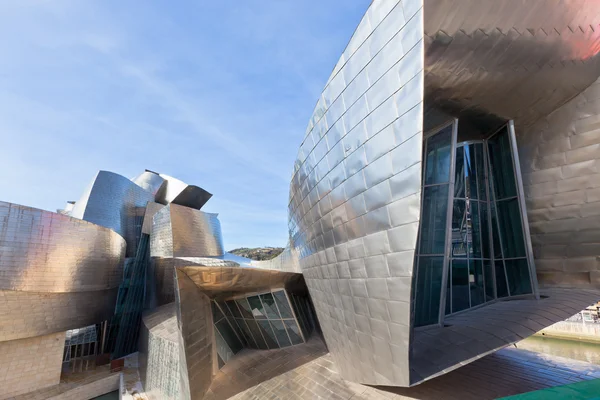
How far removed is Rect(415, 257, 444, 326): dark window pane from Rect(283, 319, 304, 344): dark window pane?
583 cm

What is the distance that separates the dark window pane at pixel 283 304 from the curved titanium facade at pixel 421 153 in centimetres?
299

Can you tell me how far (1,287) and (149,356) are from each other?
7.79 metres

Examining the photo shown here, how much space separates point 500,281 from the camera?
8.63m

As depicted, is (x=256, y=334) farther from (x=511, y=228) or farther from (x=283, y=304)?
(x=511, y=228)

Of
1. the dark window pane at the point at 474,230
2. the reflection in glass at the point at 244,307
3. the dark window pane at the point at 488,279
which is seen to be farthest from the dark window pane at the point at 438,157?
the reflection in glass at the point at 244,307

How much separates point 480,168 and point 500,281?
3511 mm

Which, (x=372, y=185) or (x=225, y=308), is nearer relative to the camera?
(x=372, y=185)

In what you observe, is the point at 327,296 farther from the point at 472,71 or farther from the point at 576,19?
the point at 576,19

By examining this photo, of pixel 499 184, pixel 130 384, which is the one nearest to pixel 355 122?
pixel 499 184

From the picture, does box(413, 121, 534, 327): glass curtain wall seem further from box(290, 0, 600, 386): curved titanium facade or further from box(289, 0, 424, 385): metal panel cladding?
box(289, 0, 424, 385): metal panel cladding

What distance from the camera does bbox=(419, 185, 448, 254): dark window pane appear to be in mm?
7445

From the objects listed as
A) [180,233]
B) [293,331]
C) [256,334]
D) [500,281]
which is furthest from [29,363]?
[500,281]

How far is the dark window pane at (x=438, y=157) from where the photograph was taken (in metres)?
7.39

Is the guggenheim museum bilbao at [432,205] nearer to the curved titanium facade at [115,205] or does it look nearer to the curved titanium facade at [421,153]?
the curved titanium facade at [421,153]
